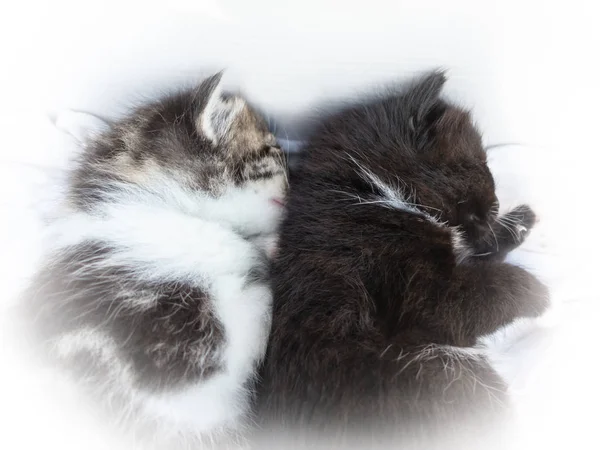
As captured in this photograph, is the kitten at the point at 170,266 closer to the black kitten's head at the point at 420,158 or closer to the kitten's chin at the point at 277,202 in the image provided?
the kitten's chin at the point at 277,202

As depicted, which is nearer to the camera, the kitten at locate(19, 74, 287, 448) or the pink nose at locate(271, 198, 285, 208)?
the kitten at locate(19, 74, 287, 448)

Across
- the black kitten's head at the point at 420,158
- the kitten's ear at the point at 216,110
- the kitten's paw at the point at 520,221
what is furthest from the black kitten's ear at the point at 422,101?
the kitten's ear at the point at 216,110

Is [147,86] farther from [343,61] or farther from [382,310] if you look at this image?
[382,310]

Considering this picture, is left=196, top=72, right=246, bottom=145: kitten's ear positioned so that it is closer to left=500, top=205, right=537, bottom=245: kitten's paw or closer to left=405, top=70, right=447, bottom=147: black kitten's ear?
left=405, top=70, right=447, bottom=147: black kitten's ear

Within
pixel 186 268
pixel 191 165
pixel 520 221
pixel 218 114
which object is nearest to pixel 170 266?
pixel 186 268

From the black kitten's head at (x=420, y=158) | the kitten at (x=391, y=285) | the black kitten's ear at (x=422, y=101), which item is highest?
the black kitten's ear at (x=422, y=101)

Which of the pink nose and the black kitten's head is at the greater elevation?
the black kitten's head

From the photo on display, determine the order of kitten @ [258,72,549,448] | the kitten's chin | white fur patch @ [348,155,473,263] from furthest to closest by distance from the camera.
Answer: the kitten's chin → white fur patch @ [348,155,473,263] → kitten @ [258,72,549,448]

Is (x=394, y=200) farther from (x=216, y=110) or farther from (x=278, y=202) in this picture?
(x=216, y=110)

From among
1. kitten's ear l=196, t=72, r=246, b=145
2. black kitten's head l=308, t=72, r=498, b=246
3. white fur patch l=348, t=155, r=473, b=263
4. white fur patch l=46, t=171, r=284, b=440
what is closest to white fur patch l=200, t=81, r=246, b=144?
kitten's ear l=196, t=72, r=246, b=145
